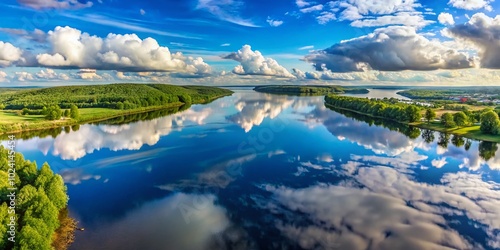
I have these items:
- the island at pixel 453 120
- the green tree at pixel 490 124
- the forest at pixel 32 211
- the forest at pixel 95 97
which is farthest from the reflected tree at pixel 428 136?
the forest at pixel 95 97

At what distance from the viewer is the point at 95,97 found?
416ft

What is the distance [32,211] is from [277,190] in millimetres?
19283

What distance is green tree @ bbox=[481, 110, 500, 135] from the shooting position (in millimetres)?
57156

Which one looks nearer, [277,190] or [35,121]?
[277,190]

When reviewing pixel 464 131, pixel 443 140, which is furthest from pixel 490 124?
pixel 443 140

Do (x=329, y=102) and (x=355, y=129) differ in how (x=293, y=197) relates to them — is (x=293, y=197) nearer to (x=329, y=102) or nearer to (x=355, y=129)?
(x=355, y=129)

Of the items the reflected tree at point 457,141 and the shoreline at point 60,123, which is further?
the shoreline at point 60,123

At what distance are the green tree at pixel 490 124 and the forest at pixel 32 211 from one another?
66071mm

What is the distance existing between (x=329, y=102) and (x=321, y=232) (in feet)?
395

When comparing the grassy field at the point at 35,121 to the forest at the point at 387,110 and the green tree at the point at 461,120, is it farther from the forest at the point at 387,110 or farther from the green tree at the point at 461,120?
the green tree at the point at 461,120

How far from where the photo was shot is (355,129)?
6656cm

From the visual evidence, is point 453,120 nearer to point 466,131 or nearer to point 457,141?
point 466,131

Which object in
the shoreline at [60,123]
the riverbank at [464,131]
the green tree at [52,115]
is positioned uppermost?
the green tree at [52,115]

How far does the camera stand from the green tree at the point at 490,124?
188 feet
